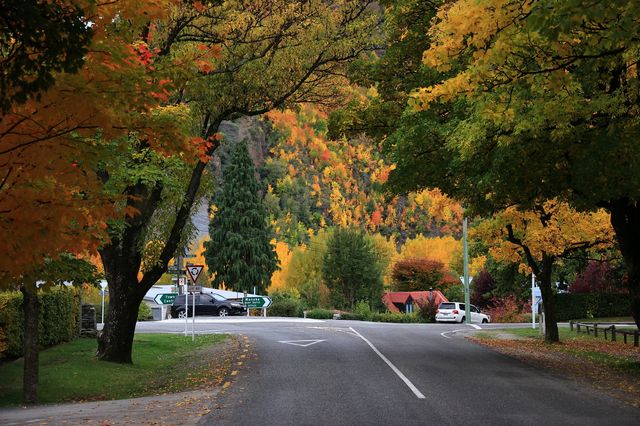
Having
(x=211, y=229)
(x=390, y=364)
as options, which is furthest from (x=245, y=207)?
(x=390, y=364)

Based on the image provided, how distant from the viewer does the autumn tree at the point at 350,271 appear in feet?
218

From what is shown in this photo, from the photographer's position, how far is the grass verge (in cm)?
1476

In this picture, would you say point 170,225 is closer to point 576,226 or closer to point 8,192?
point 576,226

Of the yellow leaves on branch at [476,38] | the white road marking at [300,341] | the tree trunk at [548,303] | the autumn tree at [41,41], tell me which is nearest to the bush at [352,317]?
the tree trunk at [548,303]

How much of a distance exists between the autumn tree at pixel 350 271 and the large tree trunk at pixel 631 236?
48.7 m

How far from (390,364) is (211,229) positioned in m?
66.6

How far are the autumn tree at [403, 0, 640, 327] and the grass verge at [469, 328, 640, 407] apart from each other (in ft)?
12.8

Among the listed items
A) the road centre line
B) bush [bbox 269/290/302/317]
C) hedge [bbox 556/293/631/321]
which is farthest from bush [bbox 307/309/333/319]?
the road centre line

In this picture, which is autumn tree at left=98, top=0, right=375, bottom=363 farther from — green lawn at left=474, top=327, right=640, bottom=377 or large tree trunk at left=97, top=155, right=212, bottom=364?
green lawn at left=474, top=327, right=640, bottom=377

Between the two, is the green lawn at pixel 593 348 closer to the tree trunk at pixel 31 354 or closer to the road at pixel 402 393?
the road at pixel 402 393

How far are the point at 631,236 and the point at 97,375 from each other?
43.9 feet

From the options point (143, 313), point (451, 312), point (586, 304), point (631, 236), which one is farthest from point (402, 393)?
point (586, 304)

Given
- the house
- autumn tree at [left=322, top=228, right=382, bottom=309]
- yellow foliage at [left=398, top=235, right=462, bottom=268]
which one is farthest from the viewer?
yellow foliage at [left=398, top=235, right=462, bottom=268]

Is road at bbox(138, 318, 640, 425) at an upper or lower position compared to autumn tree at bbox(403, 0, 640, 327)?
lower
